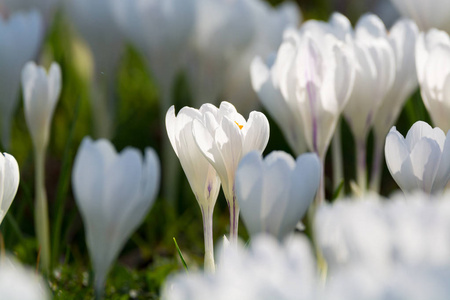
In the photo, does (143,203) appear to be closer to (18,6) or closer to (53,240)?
(53,240)

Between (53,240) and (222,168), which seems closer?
(222,168)

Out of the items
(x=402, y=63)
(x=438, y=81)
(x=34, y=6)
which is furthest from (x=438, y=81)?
(x=34, y=6)

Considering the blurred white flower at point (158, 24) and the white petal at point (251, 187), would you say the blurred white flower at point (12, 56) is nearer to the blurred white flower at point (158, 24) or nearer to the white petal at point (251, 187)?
the blurred white flower at point (158, 24)

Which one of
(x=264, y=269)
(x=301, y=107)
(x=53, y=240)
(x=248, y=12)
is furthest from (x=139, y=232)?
(x=264, y=269)

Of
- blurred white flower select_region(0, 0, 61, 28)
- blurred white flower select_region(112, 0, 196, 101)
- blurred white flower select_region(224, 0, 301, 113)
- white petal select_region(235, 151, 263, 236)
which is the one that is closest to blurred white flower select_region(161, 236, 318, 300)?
white petal select_region(235, 151, 263, 236)

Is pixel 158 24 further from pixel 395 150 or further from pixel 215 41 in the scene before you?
pixel 395 150

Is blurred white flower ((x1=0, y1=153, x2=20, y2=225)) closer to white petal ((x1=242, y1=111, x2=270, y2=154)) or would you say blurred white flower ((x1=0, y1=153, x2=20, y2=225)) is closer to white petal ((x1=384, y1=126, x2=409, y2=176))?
white petal ((x1=242, y1=111, x2=270, y2=154))

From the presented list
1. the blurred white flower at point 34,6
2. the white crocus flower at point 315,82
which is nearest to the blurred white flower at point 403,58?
the white crocus flower at point 315,82
